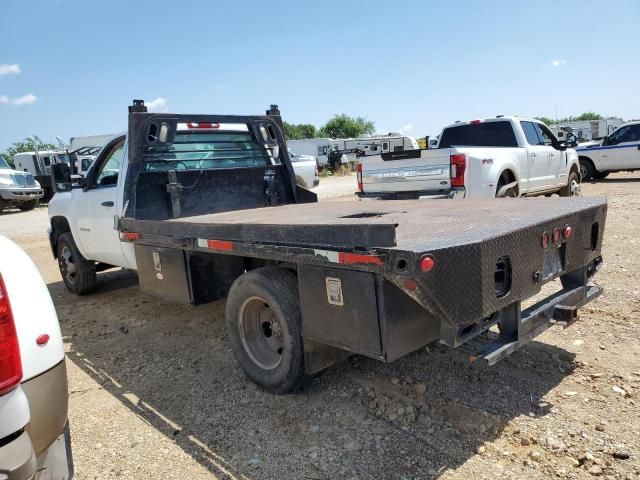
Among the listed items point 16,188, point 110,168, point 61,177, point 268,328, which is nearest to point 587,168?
point 110,168

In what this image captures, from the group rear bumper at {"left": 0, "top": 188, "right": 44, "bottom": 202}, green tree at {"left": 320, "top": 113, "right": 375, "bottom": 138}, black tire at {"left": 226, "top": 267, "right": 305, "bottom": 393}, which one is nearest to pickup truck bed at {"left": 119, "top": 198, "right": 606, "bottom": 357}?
black tire at {"left": 226, "top": 267, "right": 305, "bottom": 393}

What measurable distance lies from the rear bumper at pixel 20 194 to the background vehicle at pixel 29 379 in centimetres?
1845

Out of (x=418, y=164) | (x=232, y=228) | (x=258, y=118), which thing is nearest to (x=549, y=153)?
(x=418, y=164)

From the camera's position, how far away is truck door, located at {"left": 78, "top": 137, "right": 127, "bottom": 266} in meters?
5.60

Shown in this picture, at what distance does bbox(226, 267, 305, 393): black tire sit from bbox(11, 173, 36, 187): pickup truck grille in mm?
18092

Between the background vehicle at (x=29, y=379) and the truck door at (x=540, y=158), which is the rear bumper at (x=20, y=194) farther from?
the background vehicle at (x=29, y=379)

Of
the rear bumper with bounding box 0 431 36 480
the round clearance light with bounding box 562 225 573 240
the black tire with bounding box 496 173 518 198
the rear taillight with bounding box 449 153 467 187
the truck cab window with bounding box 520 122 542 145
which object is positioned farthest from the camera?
the truck cab window with bounding box 520 122 542 145

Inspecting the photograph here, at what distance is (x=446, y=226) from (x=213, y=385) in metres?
2.07

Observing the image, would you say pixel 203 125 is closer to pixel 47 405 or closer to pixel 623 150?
pixel 47 405

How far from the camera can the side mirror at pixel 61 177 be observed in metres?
5.88

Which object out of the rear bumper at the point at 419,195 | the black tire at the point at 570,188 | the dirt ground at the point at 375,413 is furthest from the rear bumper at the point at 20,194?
the black tire at the point at 570,188

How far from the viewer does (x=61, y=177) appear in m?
5.92

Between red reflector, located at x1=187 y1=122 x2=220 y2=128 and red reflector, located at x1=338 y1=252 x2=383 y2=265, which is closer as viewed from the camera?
red reflector, located at x1=338 y1=252 x2=383 y2=265

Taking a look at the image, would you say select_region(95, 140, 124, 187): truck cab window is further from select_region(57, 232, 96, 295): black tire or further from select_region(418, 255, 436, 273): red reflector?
select_region(418, 255, 436, 273): red reflector
